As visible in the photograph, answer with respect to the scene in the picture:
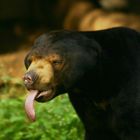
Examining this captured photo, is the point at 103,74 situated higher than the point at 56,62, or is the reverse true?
the point at 56,62

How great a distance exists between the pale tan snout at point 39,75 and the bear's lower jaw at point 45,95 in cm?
5

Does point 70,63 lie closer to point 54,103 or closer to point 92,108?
point 92,108

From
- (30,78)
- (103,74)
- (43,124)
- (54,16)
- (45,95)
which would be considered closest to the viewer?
(30,78)

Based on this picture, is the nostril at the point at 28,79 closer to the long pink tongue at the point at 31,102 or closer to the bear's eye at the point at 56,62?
the long pink tongue at the point at 31,102

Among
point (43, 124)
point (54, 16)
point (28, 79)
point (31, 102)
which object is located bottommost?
point (54, 16)

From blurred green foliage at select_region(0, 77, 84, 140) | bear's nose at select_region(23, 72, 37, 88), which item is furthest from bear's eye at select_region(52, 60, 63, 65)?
blurred green foliage at select_region(0, 77, 84, 140)

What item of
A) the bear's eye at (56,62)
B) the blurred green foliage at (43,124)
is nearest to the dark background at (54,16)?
the blurred green foliage at (43,124)

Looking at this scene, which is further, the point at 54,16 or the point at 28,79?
the point at 54,16

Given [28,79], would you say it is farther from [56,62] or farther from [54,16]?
[54,16]

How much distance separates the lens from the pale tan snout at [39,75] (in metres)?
4.30

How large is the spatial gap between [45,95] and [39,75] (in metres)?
0.15

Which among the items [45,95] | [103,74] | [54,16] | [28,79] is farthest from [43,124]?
[54,16]

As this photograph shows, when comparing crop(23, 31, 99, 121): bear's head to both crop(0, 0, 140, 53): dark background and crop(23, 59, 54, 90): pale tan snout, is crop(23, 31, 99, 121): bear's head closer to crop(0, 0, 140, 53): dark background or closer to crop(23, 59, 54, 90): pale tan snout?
crop(23, 59, 54, 90): pale tan snout

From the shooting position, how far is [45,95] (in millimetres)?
4391
